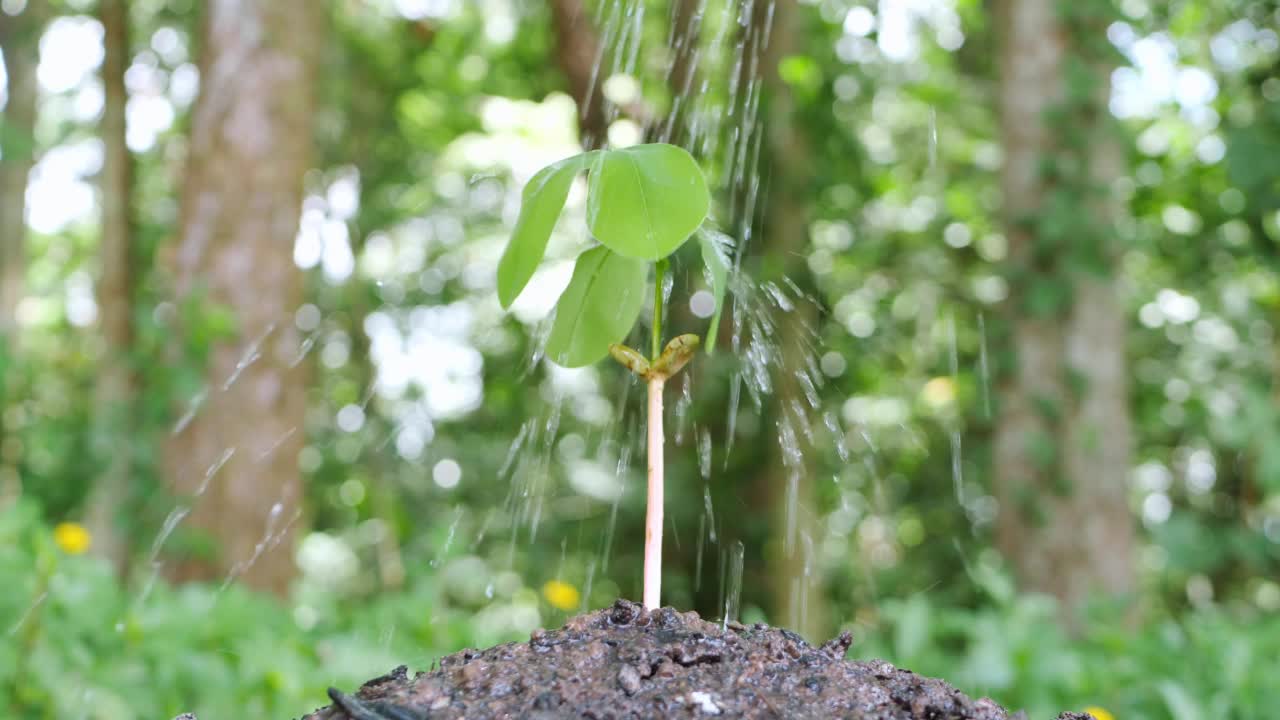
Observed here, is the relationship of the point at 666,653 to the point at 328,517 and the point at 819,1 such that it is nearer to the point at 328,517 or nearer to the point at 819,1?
the point at 819,1

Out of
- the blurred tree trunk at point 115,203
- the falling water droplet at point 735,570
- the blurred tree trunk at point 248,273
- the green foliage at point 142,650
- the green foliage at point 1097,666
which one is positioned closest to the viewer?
the green foliage at point 142,650

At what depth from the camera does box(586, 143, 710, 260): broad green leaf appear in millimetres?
1101

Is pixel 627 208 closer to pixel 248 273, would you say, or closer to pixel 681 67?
pixel 248 273

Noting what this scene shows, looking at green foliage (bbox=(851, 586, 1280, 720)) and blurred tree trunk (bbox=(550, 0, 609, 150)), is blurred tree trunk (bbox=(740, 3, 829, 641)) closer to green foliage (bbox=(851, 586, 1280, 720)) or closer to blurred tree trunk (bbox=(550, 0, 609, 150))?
blurred tree trunk (bbox=(550, 0, 609, 150))

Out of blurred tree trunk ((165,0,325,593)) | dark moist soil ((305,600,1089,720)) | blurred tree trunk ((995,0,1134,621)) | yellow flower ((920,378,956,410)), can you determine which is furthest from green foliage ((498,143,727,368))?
yellow flower ((920,378,956,410))

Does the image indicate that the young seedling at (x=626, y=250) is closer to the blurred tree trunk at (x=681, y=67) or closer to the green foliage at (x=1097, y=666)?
the green foliage at (x=1097, y=666)

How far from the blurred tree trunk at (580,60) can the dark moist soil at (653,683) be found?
4074mm

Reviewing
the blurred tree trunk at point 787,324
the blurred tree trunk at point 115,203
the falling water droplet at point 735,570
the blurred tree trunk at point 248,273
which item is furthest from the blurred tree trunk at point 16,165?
the blurred tree trunk at point 787,324

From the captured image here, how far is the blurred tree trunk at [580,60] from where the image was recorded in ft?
16.8

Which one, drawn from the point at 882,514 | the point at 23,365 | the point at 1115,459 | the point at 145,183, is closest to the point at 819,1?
the point at 1115,459

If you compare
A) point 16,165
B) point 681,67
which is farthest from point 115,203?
point 681,67

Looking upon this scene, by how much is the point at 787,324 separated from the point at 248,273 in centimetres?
222

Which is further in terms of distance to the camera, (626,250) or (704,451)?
(704,451)

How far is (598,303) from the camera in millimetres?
1347
